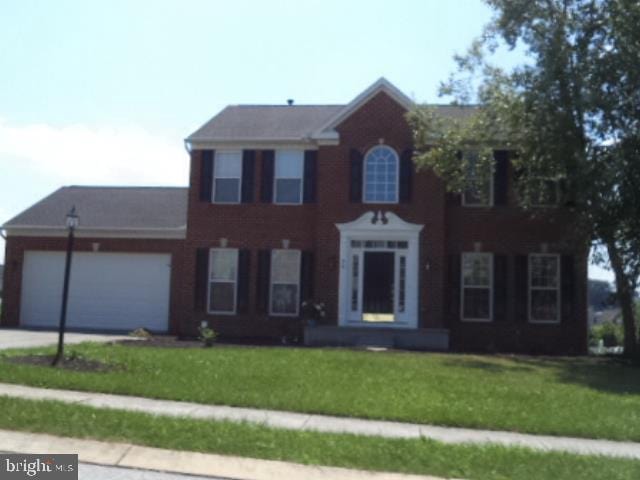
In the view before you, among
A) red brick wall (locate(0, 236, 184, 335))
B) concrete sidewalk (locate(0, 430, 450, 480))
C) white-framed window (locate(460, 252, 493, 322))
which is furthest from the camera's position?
red brick wall (locate(0, 236, 184, 335))

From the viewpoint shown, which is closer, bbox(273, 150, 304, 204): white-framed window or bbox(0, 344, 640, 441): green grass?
bbox(0, 344, 640, 441): green grass

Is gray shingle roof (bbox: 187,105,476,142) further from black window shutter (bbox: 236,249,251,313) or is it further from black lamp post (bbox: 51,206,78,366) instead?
black lamp post (bbox: 51,206,78,366)

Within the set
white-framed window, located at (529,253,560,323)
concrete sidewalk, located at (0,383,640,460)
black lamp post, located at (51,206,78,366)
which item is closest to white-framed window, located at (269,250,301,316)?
white-framed window, located at (529,253,560,323)

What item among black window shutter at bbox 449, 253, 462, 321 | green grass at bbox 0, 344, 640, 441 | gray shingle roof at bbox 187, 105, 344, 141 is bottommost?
green grass at bbox 0, 344, 640, 441

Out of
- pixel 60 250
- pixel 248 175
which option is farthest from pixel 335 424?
pixel 60 250

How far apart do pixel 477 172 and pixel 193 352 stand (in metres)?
8.47

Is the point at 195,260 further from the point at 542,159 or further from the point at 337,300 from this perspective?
the point at 542,159

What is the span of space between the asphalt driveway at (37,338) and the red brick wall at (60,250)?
1.39 meters

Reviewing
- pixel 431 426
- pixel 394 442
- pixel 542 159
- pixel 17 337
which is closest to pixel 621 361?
pixel 542 159

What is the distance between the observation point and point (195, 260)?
67.2ft

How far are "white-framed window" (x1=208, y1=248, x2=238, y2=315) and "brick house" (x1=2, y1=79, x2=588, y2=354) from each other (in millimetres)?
34

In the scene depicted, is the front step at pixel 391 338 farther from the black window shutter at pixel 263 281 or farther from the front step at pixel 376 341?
the black window shutter at pixel 263 281

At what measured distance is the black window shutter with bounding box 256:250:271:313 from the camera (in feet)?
65.8

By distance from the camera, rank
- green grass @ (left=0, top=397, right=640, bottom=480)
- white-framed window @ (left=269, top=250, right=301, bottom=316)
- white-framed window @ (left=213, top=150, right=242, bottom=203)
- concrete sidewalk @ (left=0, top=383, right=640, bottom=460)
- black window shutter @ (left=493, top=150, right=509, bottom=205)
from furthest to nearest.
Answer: white-framed window @ (left=213, top=150, right=242, bottom=203) → white-framed window @ (left=269, top=250, right=301, bottom=316) → black window shutter @ (left=493, top=150, right=509, bottom=205) → concrete sidewalk @ (left=0, top=383, right=640, bottom=460) → green grass @ (left=0, top=397, right=640, bottom=480)
